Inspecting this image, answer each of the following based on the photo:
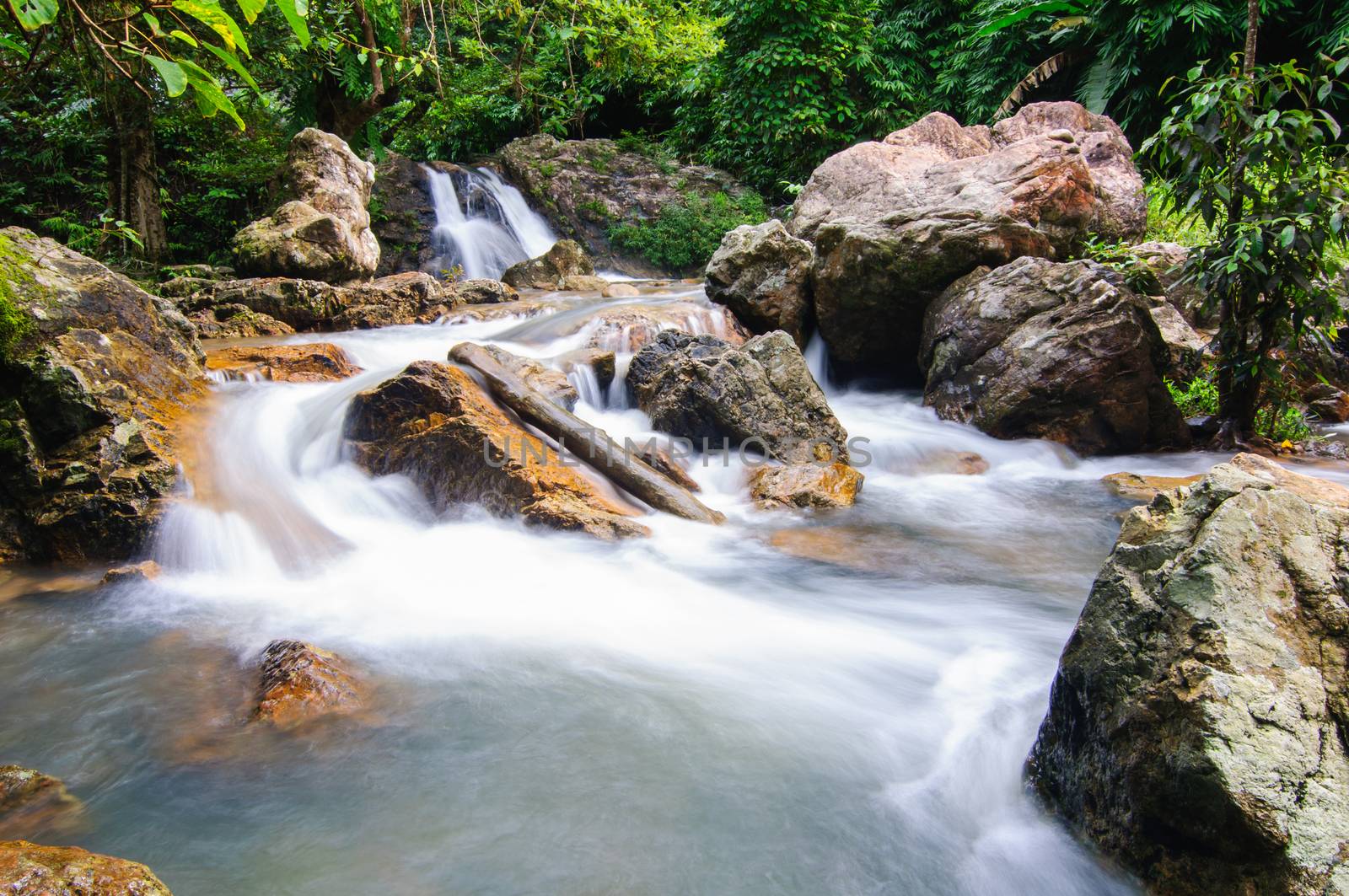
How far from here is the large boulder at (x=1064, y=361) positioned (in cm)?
623

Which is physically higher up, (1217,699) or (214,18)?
(214,18)

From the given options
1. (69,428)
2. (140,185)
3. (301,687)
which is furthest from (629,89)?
(301,687)

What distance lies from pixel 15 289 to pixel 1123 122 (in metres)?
16.5

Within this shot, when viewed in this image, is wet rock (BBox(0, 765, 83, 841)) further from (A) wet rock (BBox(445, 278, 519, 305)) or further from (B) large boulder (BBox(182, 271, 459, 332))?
(A) wet rock (BBox(445, 278, 519, 305))

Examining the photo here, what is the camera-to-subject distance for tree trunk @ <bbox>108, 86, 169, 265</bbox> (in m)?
10.2

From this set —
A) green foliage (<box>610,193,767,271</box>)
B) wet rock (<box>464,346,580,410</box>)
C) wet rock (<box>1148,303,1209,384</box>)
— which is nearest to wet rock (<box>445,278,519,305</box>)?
wet rock (<box>464,346,580,410</box>)

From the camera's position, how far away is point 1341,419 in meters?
6.91

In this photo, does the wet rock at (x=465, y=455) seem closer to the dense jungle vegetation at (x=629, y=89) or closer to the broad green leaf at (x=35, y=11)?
the dense jungle vegetation at (x=629, y=89)

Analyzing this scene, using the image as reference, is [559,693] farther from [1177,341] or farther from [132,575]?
[1177,341]

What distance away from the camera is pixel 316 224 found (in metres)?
9.25

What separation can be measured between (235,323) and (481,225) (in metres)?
6.81

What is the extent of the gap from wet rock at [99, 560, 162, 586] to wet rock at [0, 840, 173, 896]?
2.51m

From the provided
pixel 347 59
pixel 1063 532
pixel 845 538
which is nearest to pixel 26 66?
pixel 845 538

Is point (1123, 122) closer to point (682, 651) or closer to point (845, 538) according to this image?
point (845, 538)
